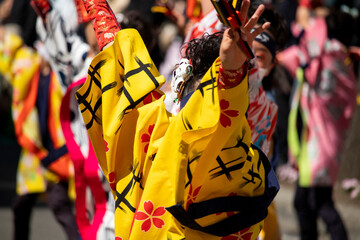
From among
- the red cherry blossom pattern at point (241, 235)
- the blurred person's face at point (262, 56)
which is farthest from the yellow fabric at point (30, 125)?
the red cherry blossom pattern at point (241, 235)

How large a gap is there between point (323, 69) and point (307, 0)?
1.54 metres

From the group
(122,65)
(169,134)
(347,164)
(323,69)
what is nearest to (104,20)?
(122,65)

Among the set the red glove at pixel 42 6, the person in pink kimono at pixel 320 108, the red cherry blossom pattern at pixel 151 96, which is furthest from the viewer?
the person in pink kimono at pixel 320 108

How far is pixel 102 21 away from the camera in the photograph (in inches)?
105

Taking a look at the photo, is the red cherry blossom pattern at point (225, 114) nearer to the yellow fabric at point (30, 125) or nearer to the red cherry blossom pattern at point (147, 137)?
the red cherry blossom pattern at point (147, 137)

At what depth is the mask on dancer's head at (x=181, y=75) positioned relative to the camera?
2.35 metres

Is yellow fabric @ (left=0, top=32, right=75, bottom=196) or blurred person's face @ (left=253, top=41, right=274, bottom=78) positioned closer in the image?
blurred person's face @ (left=253, top=41, right=274, bottom=78)

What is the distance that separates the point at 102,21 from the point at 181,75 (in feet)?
1.59

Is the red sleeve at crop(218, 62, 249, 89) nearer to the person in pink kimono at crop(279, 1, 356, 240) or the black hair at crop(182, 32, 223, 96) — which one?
the black hair at crop(182, 32, 223, 96)

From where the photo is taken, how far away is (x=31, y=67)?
530cm

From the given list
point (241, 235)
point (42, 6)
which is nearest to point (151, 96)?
point (241, 235)

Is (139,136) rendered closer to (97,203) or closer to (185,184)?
(185,184)

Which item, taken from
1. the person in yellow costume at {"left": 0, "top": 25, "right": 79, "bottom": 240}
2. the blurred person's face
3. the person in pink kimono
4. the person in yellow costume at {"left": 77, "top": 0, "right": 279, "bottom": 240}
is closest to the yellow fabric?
the person in yellow costume at {"left": 0, "top": 25, "right": 79, "bottom": 240}

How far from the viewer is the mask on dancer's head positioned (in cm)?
235
